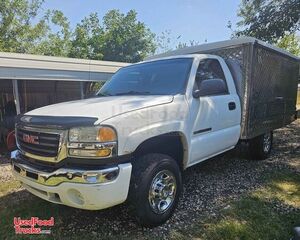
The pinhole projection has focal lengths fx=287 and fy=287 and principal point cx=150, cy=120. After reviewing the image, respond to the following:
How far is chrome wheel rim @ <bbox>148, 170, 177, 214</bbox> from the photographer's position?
3367 mm

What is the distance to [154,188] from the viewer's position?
339 cm

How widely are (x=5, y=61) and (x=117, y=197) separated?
6.31 meters

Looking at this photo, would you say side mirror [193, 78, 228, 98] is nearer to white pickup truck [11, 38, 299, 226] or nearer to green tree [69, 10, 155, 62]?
white pickup truck [11, 38, 299, 226]

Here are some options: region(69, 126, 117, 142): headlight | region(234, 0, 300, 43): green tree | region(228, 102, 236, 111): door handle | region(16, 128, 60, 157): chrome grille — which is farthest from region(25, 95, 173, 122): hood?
region(234, 0, 300, 43): green tree

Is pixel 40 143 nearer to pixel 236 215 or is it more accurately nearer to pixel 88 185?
pixel 88 185

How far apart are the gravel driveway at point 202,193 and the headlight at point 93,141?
111 cm

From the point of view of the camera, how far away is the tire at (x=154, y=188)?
3154mm

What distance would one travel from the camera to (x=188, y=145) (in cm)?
381

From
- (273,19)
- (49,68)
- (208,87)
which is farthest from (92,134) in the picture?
(273,19)

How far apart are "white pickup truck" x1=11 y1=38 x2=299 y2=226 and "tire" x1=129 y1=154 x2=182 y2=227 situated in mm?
12

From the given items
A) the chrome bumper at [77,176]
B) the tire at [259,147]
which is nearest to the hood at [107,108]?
the chrome bumper at [77,176]

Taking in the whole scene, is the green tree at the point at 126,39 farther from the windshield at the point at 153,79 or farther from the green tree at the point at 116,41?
the windshield at the point at 153,79

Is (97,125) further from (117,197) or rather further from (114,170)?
(117,197)

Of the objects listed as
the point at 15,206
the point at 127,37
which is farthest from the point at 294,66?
the point at 127,37
